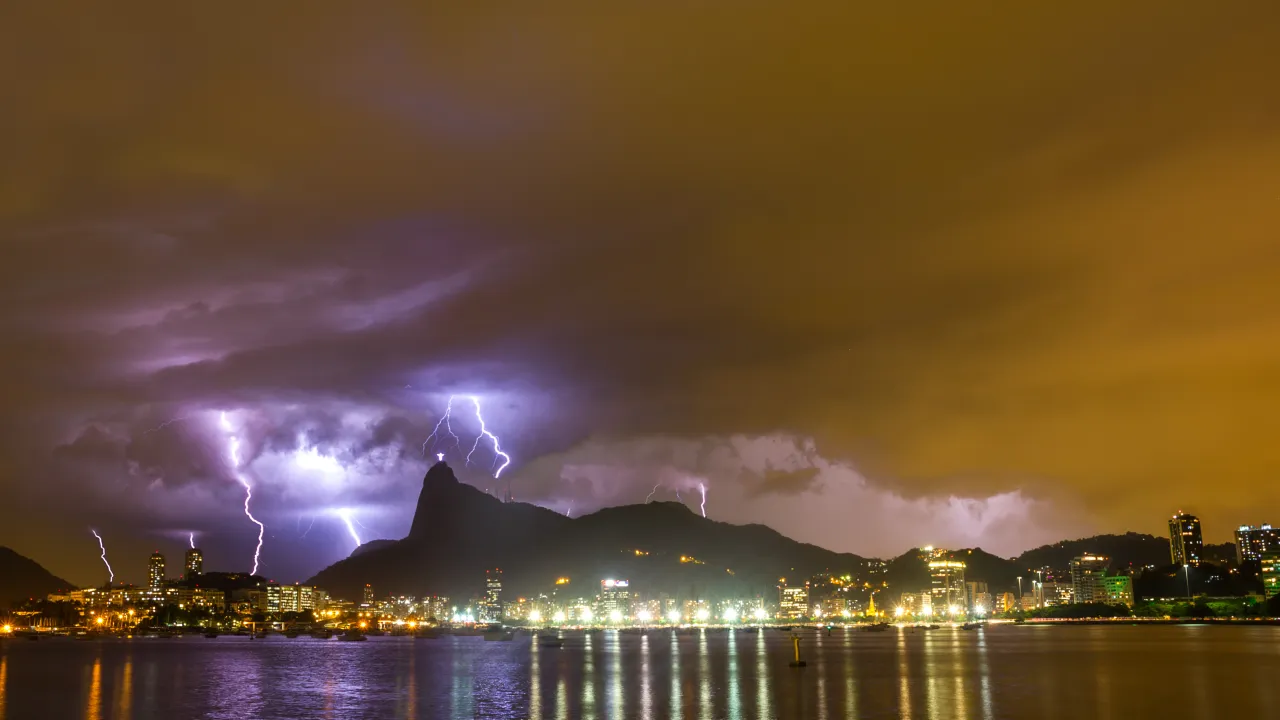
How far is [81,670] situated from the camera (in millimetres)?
105438

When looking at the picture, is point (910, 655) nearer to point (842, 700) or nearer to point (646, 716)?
point (842, 700)

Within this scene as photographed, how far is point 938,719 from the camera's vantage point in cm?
5197

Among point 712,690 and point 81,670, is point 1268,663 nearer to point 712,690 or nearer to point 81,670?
point 712,690

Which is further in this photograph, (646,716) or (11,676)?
(11,676)

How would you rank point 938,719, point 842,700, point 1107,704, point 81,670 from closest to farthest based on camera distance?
point 938,719 < point 1107,704 < point 842,700 < point 81,670

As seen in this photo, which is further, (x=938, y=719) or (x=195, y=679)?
(x=195, y=679)

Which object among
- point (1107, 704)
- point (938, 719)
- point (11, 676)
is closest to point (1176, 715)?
point (1107, 704)

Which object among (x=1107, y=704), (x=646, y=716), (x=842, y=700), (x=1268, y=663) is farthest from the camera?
(x=1268, y=663)

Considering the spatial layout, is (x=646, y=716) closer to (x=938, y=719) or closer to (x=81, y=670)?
(x=938, y=719)

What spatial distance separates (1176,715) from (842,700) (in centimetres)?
1857

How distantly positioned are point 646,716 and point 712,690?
55.0 ft

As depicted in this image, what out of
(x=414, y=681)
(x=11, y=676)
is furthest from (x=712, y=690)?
→ (x=11, y=676)

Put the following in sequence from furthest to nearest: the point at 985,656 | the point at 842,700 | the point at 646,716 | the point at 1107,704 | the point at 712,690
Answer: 1. the point at 985,656
2. the point at 712,690
3. the point at 842,700
4. the point at 1107,704
5. the point at 646,716

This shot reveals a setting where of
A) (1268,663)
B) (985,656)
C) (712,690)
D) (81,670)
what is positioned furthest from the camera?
(985,656)
